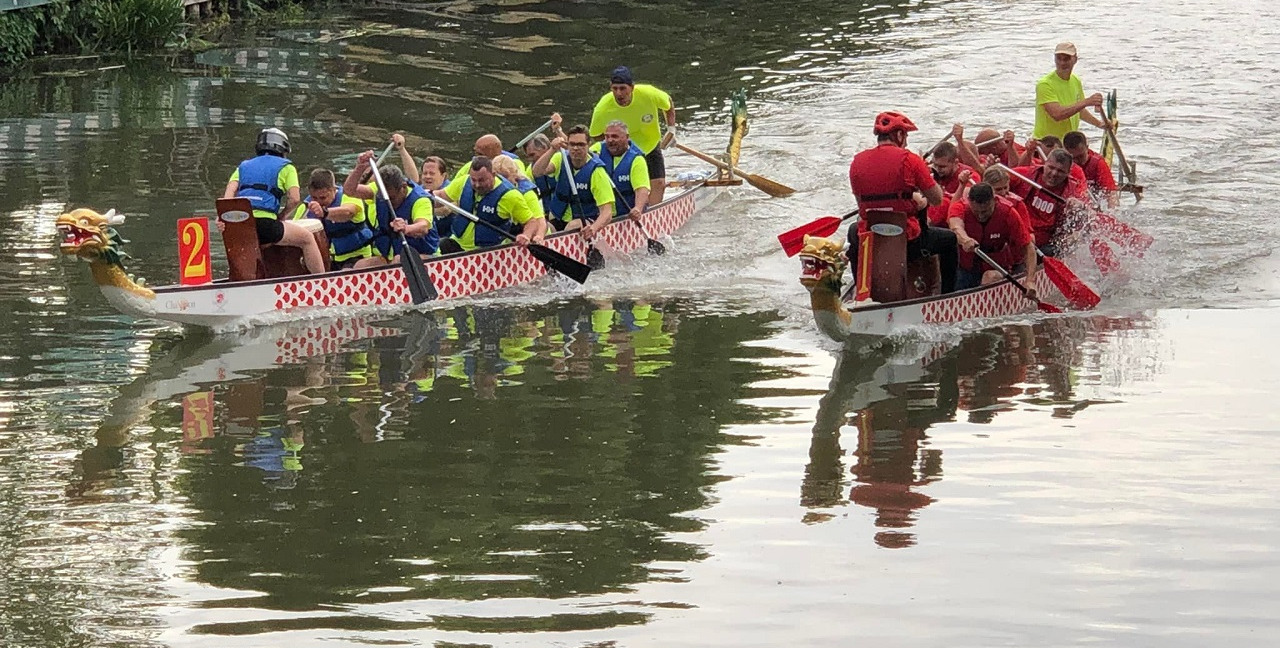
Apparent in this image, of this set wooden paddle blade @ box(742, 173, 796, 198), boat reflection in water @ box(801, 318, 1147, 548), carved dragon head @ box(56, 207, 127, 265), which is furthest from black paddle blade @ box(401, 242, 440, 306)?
wooden paddle blade @ box(742, 173, 796, 198)

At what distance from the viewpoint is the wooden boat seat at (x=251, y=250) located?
1371cm

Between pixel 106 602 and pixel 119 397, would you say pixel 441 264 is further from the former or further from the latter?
pixel 106 602

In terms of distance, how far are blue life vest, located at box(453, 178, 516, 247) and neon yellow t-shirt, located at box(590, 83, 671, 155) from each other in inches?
106

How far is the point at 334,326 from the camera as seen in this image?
14.3m

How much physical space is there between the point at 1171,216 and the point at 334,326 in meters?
9.45

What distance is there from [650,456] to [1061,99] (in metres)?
8.42

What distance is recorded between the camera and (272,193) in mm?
14305

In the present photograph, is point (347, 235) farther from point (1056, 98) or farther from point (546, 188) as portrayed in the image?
point (1056, 98)

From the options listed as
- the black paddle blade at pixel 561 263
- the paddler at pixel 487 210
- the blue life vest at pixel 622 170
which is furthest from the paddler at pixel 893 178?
the blue life vest at pixel 622 170

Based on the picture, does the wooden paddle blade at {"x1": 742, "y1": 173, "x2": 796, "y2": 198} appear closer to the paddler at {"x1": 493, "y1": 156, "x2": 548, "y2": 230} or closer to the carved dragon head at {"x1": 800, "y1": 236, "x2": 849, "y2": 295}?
the paddler at {"x1": 493, "y1": 156, "x2": 548, "y2": 230}

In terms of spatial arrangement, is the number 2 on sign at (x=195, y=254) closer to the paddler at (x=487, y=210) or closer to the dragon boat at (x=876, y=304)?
the paddler at (x=487, y=210)

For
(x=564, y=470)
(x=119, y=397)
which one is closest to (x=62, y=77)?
(x=119, y=397)

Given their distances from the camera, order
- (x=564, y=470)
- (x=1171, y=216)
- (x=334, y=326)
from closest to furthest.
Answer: (x=564, y=470), (x=334, y=326), (x=1171, y=216)

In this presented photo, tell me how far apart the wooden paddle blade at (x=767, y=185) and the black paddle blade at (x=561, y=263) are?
160 inches
